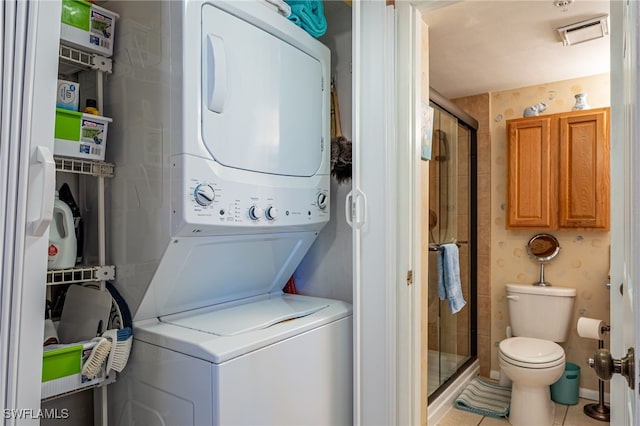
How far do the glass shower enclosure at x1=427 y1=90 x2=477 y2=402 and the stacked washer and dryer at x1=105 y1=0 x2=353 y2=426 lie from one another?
1.20 metres

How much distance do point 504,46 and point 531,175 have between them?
107 cm

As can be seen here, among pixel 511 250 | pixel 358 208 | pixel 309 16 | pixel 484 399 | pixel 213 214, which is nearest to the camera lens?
pixel 213 214

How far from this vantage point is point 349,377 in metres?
1.75

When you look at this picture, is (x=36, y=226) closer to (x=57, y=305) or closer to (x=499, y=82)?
(x=57, y=305)

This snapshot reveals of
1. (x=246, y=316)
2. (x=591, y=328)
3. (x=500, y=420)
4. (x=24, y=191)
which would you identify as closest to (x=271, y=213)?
(x=246, y=316)

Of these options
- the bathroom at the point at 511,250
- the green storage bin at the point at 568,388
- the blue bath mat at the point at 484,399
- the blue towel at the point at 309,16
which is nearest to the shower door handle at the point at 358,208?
the blue towel at the point at 309,16

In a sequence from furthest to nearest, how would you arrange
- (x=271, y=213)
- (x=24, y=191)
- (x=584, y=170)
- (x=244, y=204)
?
(x=584, y=170)
(x=271, y=213)
(x=244, y=204)
(x=24, y=191)

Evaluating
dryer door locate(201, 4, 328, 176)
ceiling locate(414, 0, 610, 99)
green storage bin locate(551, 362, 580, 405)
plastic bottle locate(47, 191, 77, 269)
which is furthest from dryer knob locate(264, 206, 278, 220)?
green storage bin locate(551, 362, 580, 405)

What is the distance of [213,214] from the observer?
132 centimetres

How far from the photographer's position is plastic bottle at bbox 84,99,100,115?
4.62 ft

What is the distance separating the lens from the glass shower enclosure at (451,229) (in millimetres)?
2732

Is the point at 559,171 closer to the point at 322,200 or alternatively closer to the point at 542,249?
the point at 542,249

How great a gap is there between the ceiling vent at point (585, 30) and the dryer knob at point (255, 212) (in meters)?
1.97

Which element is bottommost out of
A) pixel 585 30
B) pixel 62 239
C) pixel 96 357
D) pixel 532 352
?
pixel 532 352
